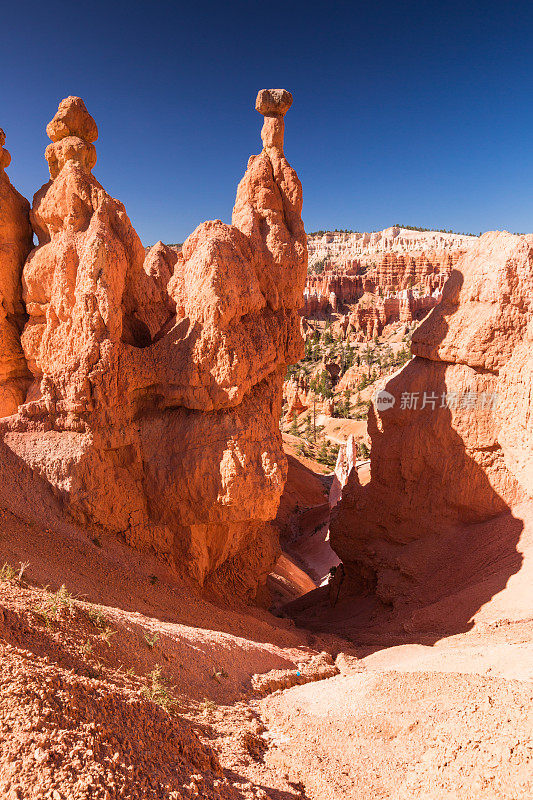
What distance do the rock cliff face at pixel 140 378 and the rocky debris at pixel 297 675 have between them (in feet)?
7.90

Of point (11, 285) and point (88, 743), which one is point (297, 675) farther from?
point (11, 285)

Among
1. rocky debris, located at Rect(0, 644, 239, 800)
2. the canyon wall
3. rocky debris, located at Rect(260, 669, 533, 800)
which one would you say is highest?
the canyon wall

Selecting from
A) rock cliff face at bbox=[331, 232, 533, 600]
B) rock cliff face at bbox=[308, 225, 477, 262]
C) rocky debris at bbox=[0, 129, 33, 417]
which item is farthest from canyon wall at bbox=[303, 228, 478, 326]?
rocky debris at bbox=[0, 129, 33, 417]

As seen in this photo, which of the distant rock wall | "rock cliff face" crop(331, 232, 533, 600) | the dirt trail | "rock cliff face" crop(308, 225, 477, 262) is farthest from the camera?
"rock cliff face" crop(308, 225, 477, 262)

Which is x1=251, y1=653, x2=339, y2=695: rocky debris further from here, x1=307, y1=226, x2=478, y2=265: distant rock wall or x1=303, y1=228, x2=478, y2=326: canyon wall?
x1=307, y1=226, x2=478, y2=265: distant rock wall

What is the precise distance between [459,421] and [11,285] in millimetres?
9687

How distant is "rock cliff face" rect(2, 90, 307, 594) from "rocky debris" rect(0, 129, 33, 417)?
42cm

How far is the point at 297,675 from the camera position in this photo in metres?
6.54

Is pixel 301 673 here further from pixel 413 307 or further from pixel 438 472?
pixel 413 307

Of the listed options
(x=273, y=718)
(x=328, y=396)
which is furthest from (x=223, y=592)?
(x=328, y=396)

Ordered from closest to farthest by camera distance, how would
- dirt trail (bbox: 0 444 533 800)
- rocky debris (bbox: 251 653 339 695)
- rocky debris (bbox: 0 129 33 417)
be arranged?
dirt trail (bbox: 0 444 533 800) → rocky debris (bbox: 251 653 339 695) → rocky debris (bbox: 0 129 33 417)

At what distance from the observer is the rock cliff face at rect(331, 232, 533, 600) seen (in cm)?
1016

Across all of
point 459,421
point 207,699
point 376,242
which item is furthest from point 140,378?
point 376,242

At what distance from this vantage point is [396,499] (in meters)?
12.0
